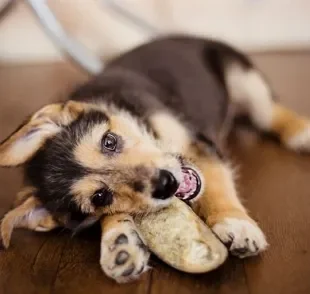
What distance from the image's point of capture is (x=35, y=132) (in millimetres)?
1778

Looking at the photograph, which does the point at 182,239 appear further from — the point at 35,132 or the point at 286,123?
the point at 286,123

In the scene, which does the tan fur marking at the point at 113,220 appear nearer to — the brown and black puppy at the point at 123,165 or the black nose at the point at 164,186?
the brown and black puppy at the point at 123,165

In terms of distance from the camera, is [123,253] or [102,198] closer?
[123,253]

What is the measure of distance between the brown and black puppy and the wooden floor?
0.17ft

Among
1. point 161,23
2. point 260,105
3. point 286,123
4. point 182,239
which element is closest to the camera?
point 182,239

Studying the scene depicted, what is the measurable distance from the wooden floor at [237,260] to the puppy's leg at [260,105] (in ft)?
0.27

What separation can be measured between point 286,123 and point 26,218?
1.24 m

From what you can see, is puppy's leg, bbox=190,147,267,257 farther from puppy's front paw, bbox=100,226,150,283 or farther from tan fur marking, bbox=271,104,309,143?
tan fur marking, bbox=271,104,309,143

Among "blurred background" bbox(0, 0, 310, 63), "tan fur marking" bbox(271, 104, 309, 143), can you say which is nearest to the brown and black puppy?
"tan fur marking" bbox(271, 104, 309, 143)

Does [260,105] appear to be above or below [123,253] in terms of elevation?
above

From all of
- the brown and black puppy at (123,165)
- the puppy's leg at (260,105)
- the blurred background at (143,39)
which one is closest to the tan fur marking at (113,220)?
the brown and black puppy at (123,165)

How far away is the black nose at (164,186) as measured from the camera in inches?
64.0

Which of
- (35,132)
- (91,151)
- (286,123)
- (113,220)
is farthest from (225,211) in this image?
(286,123)

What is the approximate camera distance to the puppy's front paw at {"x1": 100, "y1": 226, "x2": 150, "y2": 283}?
5.24ft
